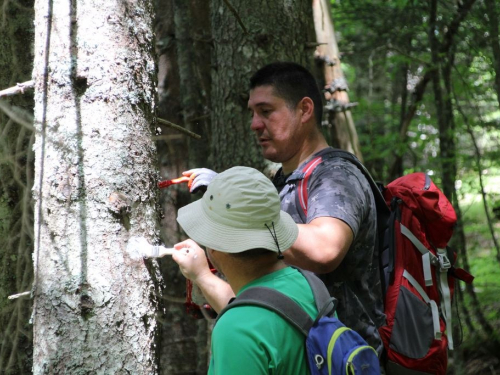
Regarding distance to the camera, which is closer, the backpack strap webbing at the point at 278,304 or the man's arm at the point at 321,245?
the backpack strap webbing at the point at 278,304

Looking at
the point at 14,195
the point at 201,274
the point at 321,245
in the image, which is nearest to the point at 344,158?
the point at 321,245

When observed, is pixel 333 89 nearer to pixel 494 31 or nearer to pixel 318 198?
→ pixel 494 31

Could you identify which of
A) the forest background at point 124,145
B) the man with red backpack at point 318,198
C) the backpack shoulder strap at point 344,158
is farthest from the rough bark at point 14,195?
the backpack shoulder strap at point 344,158

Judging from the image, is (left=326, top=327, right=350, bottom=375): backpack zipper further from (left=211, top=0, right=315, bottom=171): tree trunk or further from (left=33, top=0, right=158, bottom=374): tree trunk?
(left=211, top=0, right=315, bottom=171): tree trunk

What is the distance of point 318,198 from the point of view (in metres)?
2.94

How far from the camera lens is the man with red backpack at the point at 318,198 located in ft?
9.11

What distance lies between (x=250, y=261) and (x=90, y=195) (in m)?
0.71

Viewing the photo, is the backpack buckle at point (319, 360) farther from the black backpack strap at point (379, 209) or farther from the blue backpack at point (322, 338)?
the black backpack strap at point (379, 209)

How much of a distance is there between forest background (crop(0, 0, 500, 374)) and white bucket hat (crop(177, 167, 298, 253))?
416 mm

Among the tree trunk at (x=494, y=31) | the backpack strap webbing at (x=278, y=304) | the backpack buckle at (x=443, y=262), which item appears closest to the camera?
the backpack strap webbing at (x=278, y=304)

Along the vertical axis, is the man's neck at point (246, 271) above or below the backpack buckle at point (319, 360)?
above

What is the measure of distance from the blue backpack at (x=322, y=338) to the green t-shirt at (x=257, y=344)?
2 centimetres

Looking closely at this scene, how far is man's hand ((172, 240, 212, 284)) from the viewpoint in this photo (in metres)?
2.63

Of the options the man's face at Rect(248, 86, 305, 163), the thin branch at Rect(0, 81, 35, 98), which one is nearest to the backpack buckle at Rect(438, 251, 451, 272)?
the man's face at Rect(248, 86, 305, 163)
